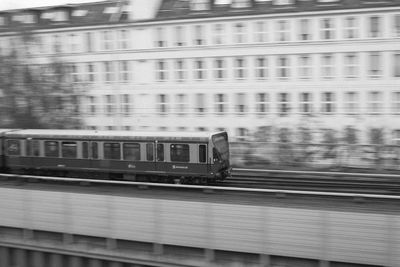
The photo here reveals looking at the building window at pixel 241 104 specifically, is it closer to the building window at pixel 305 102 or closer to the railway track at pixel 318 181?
the building window at pixel 305 102

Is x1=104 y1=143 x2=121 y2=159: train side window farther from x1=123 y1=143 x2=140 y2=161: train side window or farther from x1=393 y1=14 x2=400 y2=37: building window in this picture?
x1=393 y1=14 x2=400 y2=37: building window

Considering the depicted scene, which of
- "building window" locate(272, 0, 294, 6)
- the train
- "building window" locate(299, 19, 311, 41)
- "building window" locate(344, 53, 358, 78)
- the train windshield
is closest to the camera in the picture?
the train

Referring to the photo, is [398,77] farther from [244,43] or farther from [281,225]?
[281,225]

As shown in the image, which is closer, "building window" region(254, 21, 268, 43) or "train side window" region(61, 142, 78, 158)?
"train side window" region(61, 142, 78, 158)

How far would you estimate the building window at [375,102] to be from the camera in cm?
3184

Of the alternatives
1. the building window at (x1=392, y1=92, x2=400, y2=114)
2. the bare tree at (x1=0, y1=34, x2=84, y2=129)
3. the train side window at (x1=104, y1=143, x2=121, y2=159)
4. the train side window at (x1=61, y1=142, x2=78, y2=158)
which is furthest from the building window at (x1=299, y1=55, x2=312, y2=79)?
the train side window at (x1=61, y1=142, x2=78, y2=158)

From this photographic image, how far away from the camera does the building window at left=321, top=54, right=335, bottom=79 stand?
32.8 meters

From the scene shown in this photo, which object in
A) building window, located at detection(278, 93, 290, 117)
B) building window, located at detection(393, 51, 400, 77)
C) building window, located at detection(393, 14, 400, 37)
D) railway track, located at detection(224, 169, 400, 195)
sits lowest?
railway track, located at detection(224, 169, 400, 195)

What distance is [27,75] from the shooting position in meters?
28.8

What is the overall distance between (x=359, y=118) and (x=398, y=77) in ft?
12.8

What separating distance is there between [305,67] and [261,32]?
400cm

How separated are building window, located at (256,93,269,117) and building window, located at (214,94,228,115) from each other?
241cm

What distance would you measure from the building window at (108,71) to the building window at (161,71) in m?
4.10

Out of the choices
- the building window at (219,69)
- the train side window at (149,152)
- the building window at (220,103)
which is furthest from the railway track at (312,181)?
the building window at (219,69)
